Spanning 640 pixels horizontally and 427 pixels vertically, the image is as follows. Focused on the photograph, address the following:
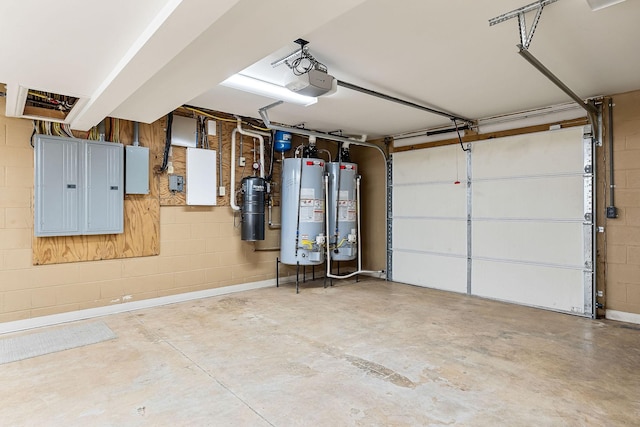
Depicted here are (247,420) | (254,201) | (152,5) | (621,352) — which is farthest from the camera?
(254,201)

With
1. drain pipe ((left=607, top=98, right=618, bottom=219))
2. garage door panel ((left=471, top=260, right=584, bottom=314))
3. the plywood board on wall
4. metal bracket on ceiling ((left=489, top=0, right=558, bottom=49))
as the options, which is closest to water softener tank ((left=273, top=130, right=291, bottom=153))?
the plywood board on wall

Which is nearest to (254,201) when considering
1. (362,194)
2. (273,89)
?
(273,89)

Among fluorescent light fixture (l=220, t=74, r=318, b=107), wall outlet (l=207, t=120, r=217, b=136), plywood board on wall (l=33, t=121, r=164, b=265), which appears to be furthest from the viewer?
wall outlet (l=207, t=120, r=217, b=136)

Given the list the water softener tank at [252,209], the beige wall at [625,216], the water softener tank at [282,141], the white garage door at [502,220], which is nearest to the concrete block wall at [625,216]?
the beige wall at [625,216]

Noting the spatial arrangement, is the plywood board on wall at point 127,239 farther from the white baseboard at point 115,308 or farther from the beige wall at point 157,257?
the white baseboard at point 115,308

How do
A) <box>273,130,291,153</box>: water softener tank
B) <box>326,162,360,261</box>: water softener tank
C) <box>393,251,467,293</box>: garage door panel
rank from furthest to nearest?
<box>326,162,360,261</box>: water softener tank
<box>273,130,291,153</box>: water softener tank
<box>393,251,467,293</box>: garage door panel

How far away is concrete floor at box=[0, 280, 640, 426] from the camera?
2.07 m

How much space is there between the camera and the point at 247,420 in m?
2.00

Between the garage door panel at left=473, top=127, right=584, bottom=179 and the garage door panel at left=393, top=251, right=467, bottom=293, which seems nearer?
the garage door panel at left=473, top=127, right=584, bottom=179

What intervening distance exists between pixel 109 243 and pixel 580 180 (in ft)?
18.1

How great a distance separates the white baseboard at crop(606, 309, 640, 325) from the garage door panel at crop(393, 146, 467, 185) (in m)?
2.39

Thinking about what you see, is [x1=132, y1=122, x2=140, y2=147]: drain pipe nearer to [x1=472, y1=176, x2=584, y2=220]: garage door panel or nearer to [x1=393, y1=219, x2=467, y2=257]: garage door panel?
[x1=393, y1=219, x2=467, y2=257]: garage door panel

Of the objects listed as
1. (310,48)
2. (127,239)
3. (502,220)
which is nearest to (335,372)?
(310,48)

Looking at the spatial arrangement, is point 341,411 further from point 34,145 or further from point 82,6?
point 34,145
